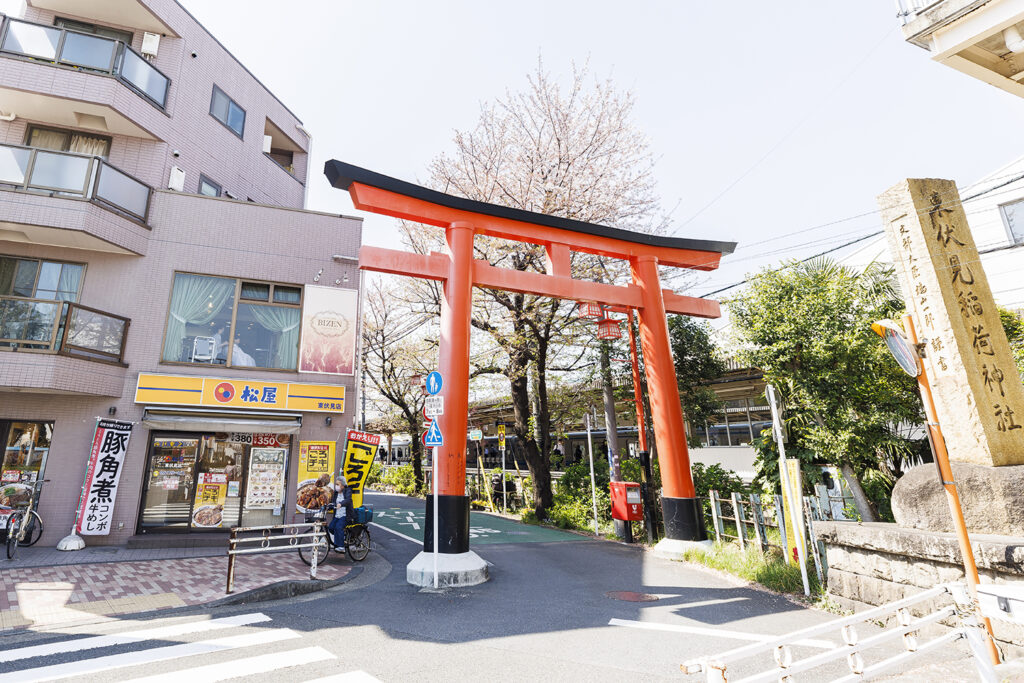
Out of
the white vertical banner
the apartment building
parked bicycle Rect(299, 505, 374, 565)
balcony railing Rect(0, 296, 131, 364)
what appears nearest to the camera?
parked bicycle Rect(299, 505, 374, 565)

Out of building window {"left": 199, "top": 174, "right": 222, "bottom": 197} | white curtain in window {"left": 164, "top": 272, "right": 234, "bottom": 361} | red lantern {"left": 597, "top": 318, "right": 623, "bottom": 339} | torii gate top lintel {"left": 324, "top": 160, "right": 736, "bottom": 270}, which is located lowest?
red lantern {"left": 597, "top": 318, "right": 623, "bottom": 339}

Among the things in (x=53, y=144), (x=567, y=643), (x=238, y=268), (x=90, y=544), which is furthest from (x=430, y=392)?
(x=53, y=144)

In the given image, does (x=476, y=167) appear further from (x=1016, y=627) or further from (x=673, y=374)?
(x=1016, y=627)

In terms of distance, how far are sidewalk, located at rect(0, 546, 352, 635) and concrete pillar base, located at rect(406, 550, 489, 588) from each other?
136 cm

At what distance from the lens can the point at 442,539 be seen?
26.8ft

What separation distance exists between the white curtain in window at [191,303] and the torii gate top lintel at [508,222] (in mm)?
5168

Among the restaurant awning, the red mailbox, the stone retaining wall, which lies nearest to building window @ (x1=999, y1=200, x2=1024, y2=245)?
the red mailbox

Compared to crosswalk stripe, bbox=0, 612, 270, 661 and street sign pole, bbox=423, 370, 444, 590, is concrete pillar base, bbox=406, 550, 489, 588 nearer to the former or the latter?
street sign pole, bbox=423, 370, 444, 590

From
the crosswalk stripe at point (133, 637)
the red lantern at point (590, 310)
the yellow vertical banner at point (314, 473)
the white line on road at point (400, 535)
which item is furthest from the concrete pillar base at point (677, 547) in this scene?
the crosswalk stripe at point (133, 637)

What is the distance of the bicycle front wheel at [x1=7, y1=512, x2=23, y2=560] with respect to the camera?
28.1 feet

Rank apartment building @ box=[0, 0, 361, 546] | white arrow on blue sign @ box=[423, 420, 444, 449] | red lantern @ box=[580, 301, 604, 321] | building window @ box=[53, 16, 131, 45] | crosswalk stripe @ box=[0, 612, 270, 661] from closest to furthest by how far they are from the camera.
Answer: crosswalk stripe @ box=[0, 612, 270, 661] → white arrow on blue sign @ box=[423, 420, 444, 449] → apartment building @ box=[0, 0, 361, 546] → red lantern @ box=[580, 301, 604, 321] → building window @ box=[53, 16, 131, 45]

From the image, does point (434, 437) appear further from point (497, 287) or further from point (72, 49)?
point (72, 49)

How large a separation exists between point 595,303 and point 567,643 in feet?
23.2

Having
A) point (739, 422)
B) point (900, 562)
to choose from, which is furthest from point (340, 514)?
point (739, 422)
